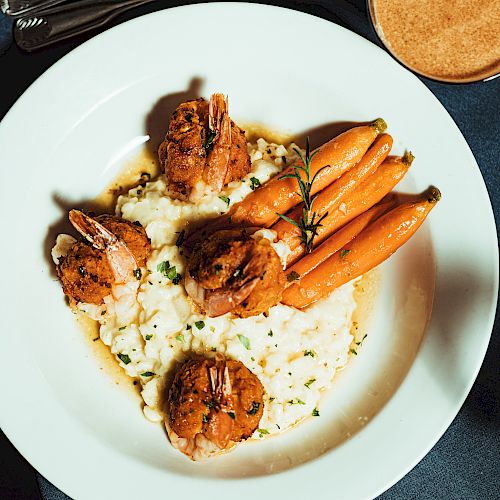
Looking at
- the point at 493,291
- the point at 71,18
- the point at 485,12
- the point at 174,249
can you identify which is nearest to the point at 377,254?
the point at 493,291

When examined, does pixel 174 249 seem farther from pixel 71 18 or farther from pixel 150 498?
pixel 71 18

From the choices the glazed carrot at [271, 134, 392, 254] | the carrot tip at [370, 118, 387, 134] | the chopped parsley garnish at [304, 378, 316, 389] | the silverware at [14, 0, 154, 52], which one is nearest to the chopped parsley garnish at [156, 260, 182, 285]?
the glazed carrot at [271, 134, 392, 254]

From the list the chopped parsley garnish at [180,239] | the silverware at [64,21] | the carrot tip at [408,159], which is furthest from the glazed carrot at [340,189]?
the silverware at [64,21]

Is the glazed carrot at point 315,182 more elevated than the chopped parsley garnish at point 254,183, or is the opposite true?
the chopped parsley garnish at point 254,183

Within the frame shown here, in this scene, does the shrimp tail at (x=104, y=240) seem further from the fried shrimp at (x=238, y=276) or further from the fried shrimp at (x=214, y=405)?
the fried shrimp at (x=214, y=405)

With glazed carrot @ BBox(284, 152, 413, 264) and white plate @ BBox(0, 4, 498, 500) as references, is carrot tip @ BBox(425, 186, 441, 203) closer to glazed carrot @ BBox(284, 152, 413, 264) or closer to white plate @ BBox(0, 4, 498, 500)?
white plate @ BBox(0, 4, 498, 500)

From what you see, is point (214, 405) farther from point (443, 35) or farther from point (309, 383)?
point (443, 35)

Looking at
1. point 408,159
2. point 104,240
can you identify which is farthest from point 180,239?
point 408,159
